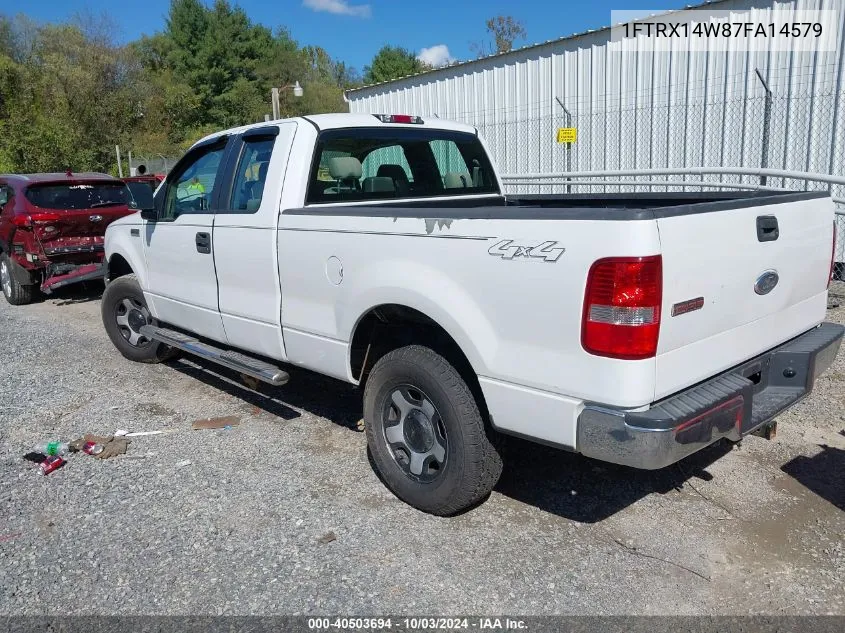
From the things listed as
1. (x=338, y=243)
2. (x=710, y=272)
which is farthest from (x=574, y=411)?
(x=338, y=243)

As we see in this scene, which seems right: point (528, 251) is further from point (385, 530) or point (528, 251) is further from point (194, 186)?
point (194, 186)

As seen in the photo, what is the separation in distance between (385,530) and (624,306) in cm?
174

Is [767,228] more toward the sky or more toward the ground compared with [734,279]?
more toward the sky

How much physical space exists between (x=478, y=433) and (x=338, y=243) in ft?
4.16

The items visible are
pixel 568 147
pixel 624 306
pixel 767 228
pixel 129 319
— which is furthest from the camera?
pixel 568 147

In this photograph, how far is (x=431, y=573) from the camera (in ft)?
10.5

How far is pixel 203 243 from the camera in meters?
4.96

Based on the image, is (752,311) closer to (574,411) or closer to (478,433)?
(574,411)

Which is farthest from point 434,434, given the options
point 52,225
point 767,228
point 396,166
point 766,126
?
point 52,225

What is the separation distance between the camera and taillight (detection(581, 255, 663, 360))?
262cm

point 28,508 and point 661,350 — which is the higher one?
point 661,350

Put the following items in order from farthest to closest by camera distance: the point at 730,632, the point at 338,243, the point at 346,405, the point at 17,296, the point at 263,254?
the point at 17,296
the point at 346,405
the point at 263,254
the point at 338,243
the point at 730,632

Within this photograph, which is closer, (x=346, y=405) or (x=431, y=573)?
(x=431, y=573)

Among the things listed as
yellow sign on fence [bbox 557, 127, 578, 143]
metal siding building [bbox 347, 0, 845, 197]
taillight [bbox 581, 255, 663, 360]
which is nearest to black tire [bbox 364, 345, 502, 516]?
taillight [bbox 581, 255, 663, 360]
